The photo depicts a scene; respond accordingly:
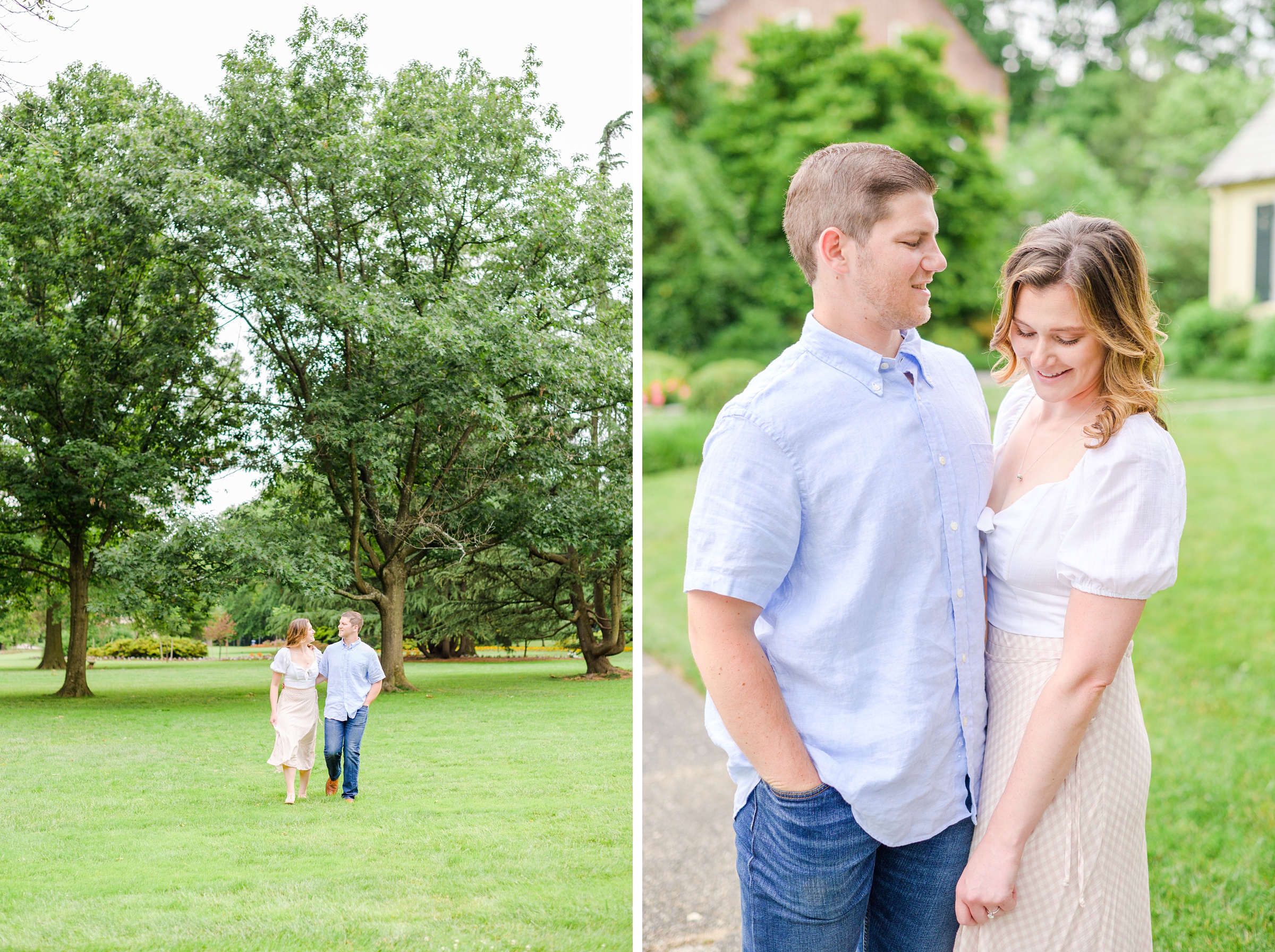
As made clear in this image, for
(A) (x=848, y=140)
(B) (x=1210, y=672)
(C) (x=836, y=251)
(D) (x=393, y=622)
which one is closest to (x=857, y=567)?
(C) (x=836, y=251)

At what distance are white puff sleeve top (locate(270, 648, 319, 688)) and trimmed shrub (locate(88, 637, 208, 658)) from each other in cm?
22

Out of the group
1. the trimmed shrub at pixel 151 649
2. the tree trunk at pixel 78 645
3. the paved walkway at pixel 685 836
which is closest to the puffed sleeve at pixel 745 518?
the paved walkway at pixel 685 836

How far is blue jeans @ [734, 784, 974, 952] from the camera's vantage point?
1451 mm

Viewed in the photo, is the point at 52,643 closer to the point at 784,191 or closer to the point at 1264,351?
the point at 784,191

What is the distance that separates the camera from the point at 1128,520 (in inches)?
53.9

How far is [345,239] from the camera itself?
3131mm

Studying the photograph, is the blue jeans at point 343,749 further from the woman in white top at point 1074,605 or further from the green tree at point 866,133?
the green tree at point 866,133

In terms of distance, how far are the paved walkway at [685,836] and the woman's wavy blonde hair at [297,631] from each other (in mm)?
1185

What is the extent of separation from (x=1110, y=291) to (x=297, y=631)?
98.7 inches

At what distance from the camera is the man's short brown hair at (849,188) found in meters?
1.40

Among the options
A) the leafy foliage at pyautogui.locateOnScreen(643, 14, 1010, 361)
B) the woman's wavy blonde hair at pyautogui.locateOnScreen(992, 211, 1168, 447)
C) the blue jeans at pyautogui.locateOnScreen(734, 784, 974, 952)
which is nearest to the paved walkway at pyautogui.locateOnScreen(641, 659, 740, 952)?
the blue jeans at pyautogui.locateOnScreen(734, 784, 974, 952)

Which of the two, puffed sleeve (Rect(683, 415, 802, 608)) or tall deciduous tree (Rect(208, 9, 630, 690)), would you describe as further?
tall deciduous tree (Rect(208, 9, 630, 690))

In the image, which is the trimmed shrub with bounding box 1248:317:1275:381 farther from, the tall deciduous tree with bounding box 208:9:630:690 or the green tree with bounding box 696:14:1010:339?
the tall deciduous tree with bounding box 208:9:630:690

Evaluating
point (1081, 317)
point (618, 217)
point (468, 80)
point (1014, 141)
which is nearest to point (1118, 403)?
point (1081, 317)
